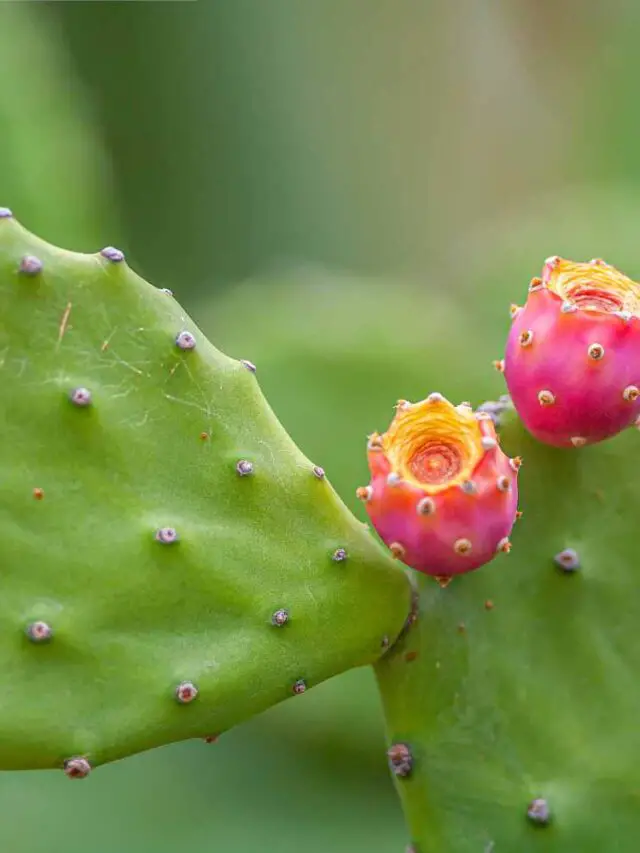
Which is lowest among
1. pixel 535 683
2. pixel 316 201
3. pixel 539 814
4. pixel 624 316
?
pixel 539 814

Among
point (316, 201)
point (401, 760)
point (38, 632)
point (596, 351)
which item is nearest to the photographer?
point (38, 632)

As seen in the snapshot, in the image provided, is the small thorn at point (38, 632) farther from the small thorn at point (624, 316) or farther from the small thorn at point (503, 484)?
the small thorn at point (624, 316)

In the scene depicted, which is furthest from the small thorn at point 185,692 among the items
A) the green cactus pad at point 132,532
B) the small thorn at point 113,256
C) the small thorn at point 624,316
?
the small thorn at point 624,316

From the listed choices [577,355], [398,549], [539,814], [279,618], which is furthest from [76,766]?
[577,355]

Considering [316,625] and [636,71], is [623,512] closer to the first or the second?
[316,625]

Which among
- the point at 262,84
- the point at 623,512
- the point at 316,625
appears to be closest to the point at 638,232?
the point at 262,84

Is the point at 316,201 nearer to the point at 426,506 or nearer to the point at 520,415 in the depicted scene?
the point at 520,415

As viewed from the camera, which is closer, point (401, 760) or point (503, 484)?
point (503, 484)
